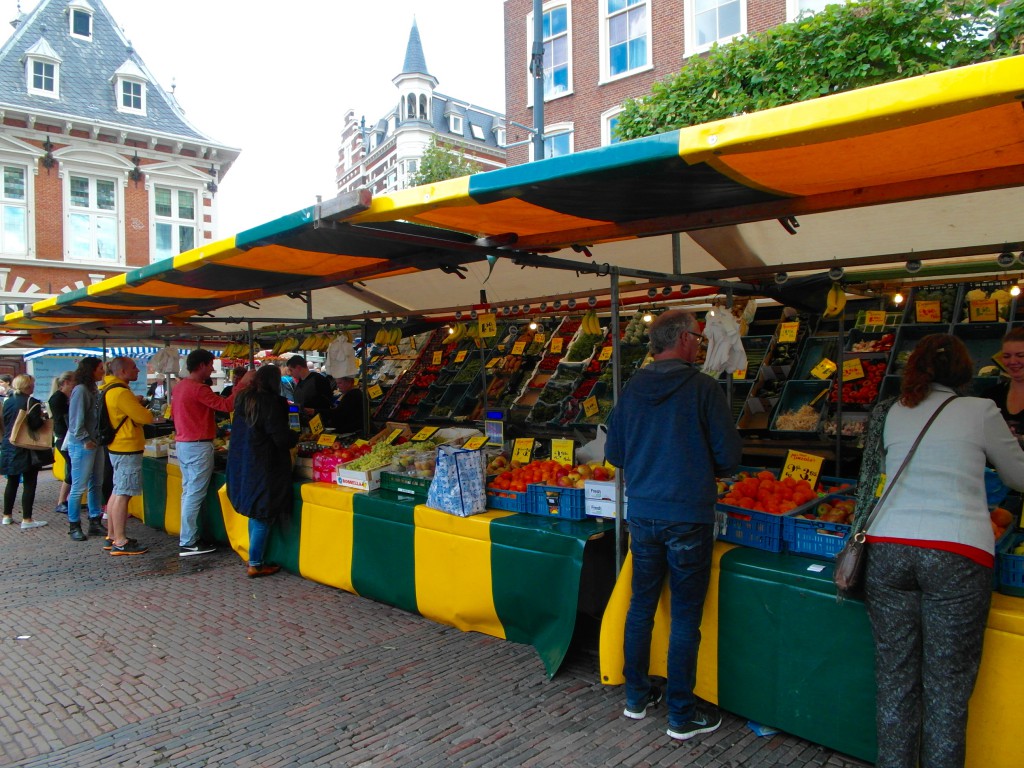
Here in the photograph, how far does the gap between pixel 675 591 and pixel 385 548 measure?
7.37 feet

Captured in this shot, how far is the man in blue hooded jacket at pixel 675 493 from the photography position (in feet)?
9.31

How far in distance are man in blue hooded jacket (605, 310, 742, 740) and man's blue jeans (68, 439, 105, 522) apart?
593 cm

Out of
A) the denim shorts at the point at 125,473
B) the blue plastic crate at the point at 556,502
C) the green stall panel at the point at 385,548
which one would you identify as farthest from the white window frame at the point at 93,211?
the blue plastic crate at the point at 556,502

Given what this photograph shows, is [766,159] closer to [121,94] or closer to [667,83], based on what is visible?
[667,83]

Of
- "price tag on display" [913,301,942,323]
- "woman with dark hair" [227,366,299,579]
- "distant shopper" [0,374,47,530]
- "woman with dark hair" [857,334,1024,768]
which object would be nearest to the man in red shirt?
"woman with dark hair" [227,366,299,579]

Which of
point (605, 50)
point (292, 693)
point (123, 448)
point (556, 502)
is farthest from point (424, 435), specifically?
point (605, 50)

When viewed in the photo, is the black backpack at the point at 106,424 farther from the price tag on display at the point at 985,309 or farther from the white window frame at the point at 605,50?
the white window frame at the point at 605,50

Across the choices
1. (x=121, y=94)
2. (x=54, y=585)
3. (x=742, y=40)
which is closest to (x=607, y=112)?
(x=742, y=40)

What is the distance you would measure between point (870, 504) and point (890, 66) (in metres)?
10.2

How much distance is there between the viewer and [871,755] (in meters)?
2.58

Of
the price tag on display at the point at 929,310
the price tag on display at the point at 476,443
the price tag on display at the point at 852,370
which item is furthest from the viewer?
the price tag on display at the point at 476,443

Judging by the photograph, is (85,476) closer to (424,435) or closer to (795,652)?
(424,435)

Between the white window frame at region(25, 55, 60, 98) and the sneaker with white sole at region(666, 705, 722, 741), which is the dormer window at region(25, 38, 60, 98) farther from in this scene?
the sneaker with white sole at region(666, 705, 722, 741)

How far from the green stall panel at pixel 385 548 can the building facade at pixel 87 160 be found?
19016 millimetres
